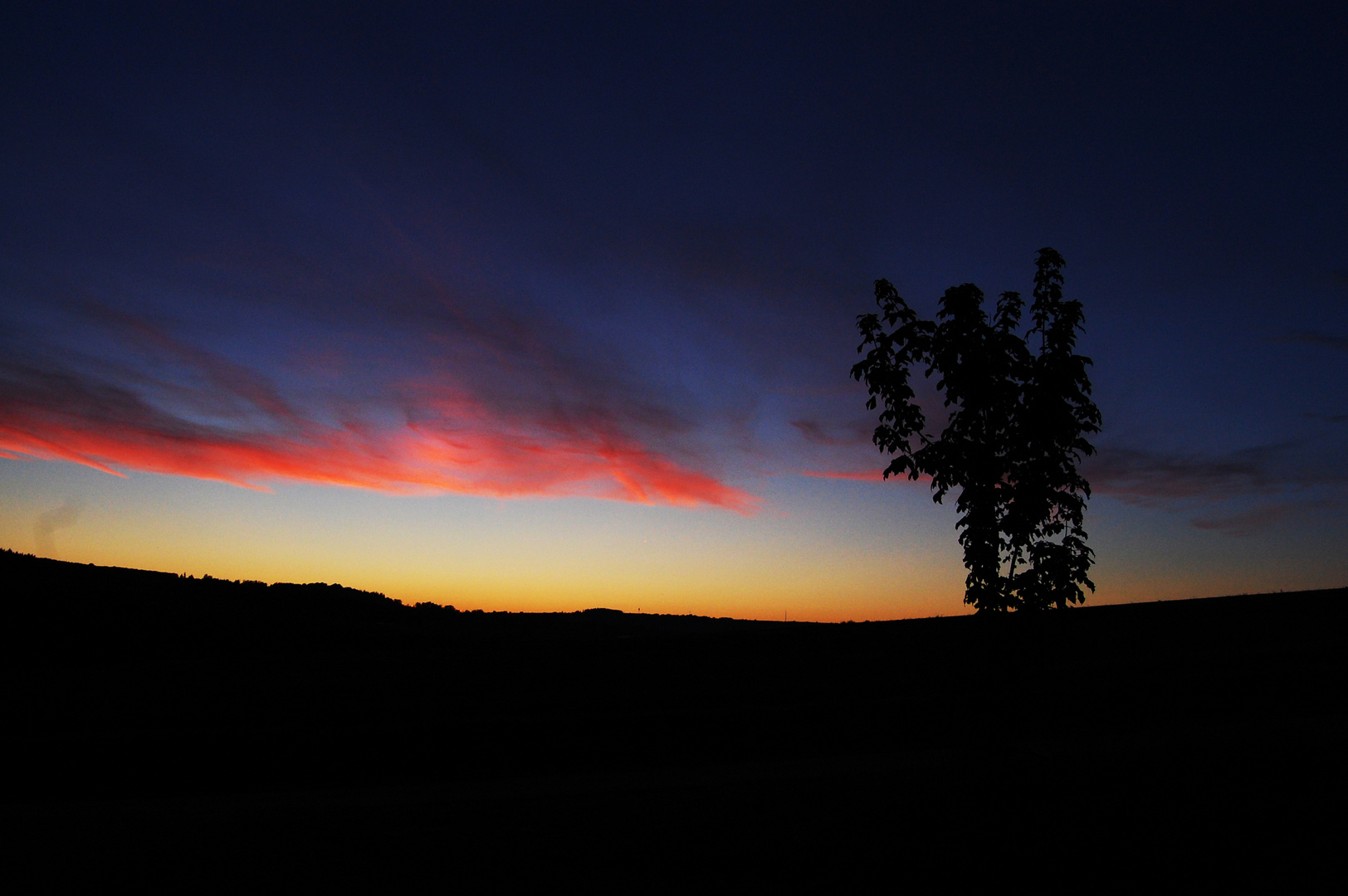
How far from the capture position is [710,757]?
51.8ft

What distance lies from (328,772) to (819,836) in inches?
498

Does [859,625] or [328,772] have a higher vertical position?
[859,625]

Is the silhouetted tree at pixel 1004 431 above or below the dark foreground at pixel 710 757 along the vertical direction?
above

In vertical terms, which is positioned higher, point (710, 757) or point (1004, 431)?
point (1004, 431)

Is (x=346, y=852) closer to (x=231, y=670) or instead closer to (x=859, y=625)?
(x=231, y=670)

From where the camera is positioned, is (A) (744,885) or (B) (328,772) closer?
(A) (744,885)

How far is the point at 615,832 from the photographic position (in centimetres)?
901

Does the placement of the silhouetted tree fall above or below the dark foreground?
above

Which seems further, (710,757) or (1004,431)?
(710,757)

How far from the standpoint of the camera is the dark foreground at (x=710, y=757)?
26.7 ft

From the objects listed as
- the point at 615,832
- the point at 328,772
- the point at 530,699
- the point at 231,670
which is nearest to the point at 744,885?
the point at 615,832

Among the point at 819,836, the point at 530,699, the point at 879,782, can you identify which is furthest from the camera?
the point at 530,699

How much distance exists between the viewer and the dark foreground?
8.14m

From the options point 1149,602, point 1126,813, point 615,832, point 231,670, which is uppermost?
point 1149,602
